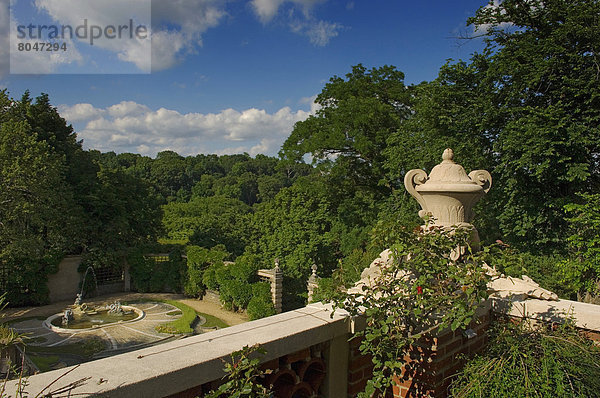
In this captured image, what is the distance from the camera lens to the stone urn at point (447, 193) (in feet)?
11.7

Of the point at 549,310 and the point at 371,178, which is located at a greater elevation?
the point at 371,178

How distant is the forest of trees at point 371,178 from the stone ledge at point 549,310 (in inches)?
16.6

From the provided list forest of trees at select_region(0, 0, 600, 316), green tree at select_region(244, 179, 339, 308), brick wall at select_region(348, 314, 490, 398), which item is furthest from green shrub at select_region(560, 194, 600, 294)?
green tree at select_region(244, 179, 339, 308)

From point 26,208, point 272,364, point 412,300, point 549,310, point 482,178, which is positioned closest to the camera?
point 272,364

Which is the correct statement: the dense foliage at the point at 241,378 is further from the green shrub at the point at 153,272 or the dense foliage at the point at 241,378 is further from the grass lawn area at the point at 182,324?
the green shrub at the point at 153,272

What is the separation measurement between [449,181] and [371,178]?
14.8 meters

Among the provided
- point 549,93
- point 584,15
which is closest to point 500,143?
point 549,93

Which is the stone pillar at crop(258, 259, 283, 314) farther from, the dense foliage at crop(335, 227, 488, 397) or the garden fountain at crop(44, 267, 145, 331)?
the dense foliage at crop(335, 227, 488, 397)

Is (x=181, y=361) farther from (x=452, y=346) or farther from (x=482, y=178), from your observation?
(x=482, y=178)

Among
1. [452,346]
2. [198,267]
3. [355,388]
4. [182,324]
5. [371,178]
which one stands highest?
[371,178]

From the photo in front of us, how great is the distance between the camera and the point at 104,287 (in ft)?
64.6

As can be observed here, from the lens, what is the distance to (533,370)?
224 centimetres

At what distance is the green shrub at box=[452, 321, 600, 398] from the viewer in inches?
84.3

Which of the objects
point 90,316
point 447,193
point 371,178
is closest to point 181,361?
point 447,193
